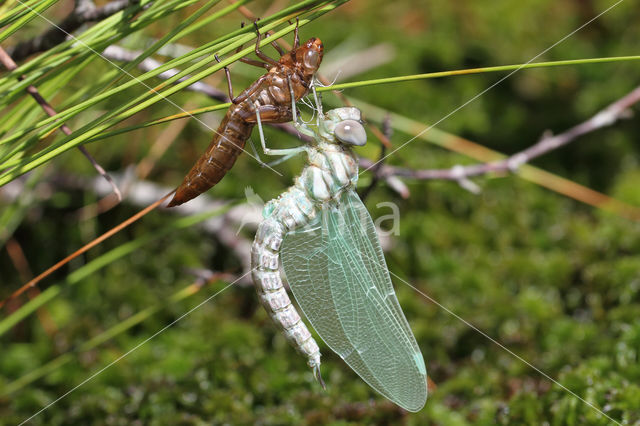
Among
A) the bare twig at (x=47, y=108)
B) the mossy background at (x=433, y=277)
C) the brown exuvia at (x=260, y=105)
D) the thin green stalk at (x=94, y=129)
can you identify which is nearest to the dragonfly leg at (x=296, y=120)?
the brown exuvia at (x=260, y=105)

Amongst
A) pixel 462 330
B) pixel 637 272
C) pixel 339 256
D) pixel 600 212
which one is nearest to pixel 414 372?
pixel 339 256

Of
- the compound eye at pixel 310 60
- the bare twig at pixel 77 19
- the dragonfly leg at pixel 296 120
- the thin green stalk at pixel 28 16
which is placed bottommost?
the dragonfly leg at pixel 296 120

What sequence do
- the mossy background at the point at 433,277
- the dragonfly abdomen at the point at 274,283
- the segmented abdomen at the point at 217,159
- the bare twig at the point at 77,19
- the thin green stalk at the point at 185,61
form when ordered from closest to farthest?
the thin green stalk at the point at 185,61, the segmented abdomen at the point at 217,159, the dragonfly abdomen at the point at 274,283, the bare twig at the point at 77,19, the mossy background at the point at 433,277

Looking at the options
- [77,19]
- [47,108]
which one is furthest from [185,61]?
[77,19]

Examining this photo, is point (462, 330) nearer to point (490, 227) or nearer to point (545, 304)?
point (545, 304)

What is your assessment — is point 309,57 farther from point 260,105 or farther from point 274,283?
point 274,283

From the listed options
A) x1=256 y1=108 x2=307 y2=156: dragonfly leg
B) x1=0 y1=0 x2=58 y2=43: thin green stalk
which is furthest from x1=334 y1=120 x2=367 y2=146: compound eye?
x1=0 y1=0 x2=58 y2=43: thin green stalk

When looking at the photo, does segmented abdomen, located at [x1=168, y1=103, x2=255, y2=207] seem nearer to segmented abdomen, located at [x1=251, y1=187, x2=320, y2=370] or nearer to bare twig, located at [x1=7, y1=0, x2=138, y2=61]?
segmented abdomen, located at [x1=251, y1=187, x2=320, y2=370]

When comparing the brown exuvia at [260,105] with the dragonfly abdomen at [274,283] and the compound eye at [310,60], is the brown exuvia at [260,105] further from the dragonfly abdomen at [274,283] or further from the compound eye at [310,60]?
the dragonfly abdomen at [274,283]
